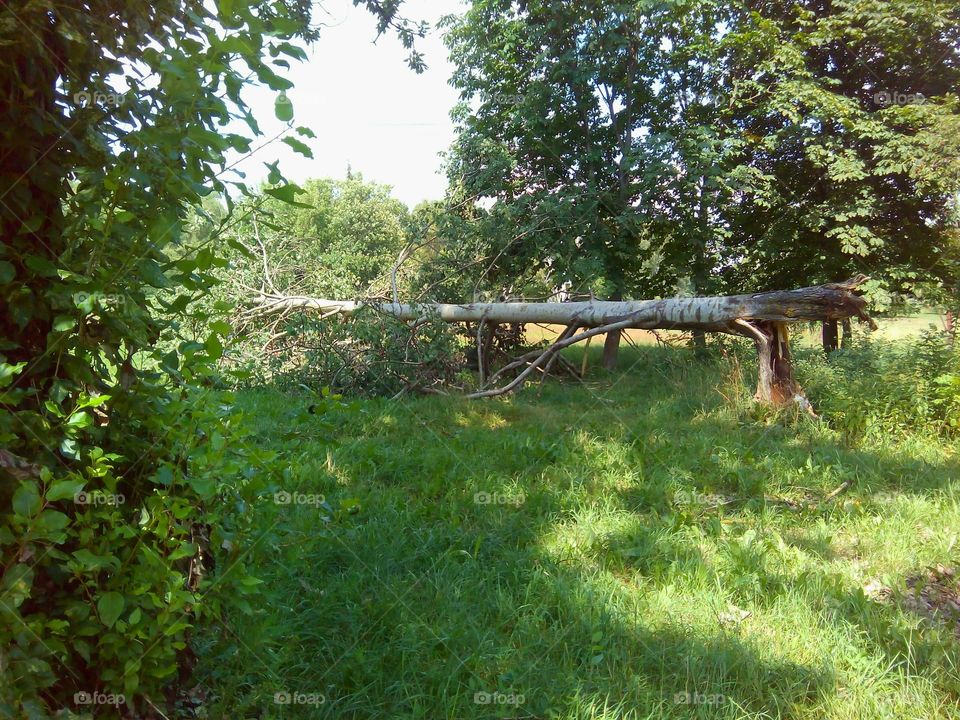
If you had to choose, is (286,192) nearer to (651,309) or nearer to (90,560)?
(90,560)

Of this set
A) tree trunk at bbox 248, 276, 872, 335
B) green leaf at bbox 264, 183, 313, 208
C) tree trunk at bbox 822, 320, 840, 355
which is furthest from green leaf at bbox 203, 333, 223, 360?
tree trunk at bbox 822, 320, 840, 355

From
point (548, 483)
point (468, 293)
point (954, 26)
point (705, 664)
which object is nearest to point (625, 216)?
point (468, 293)

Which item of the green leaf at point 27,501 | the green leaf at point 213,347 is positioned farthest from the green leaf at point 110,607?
the green leaf at point 213,347

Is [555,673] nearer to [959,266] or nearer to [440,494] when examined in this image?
[440,494]

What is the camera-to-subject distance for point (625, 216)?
430 inches

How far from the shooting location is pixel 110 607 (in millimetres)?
1697

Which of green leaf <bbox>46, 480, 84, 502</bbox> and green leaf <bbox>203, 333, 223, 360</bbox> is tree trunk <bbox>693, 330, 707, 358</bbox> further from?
green leaf <bbox>46, 480, 84, 502</bbox>

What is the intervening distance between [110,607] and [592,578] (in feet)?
8.04

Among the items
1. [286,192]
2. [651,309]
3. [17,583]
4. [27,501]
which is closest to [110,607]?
[17,583]

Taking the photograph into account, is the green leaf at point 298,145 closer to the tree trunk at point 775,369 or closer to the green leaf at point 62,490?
the green leaf at point 62,490

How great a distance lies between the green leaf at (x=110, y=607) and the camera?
1.68 meters

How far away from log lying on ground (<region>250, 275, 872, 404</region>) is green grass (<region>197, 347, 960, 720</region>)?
1.17m

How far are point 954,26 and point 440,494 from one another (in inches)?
493

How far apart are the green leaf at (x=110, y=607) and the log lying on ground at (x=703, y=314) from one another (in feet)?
19.9
